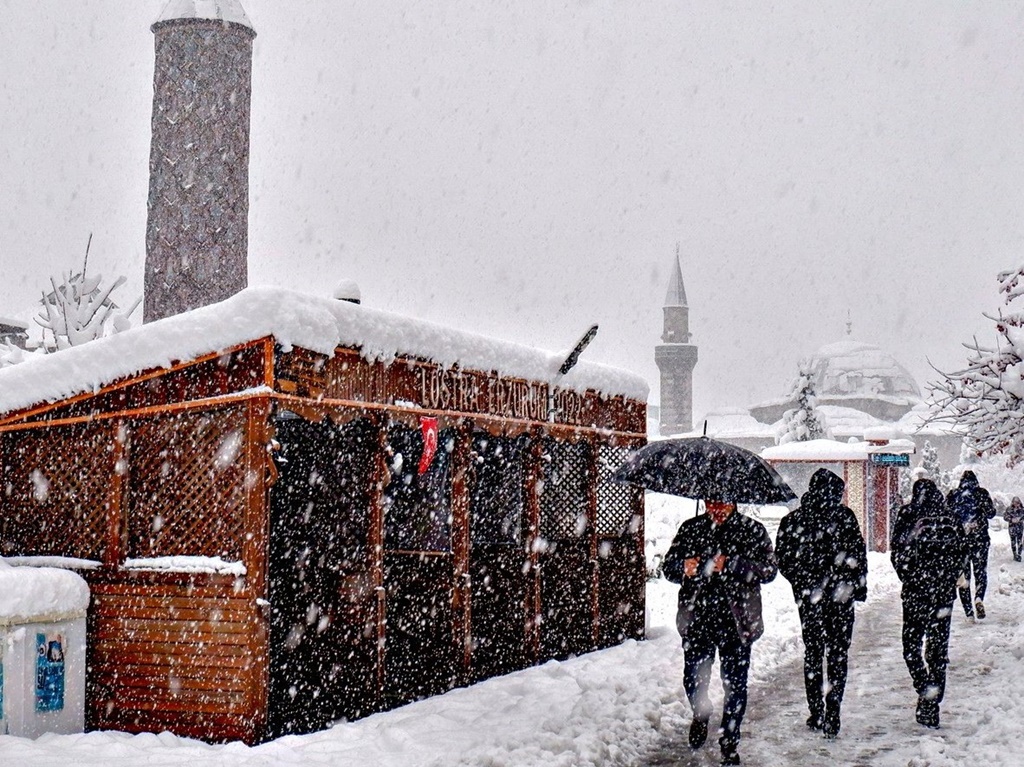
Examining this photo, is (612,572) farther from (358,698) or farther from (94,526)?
(94,526)

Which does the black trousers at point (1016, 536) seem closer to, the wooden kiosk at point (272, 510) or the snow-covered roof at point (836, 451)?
the snow-covered roof at point (836, 451)

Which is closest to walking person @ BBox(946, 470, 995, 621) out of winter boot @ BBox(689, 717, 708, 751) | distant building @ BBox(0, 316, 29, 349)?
winter boot @ BBox(689, 717, 708, 751)

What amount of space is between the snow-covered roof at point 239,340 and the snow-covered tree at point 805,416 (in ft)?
147

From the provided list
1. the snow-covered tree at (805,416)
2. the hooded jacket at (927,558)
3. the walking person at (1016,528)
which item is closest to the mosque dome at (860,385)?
the snow-covered tree at (805,416)

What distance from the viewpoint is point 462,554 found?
9.47 m

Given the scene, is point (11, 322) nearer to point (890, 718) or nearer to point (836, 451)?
point (836, 451)

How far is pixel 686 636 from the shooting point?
6.95 meters

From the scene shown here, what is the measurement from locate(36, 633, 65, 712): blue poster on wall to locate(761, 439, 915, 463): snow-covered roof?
20.7m

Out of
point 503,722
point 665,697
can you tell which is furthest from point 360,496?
point 665,697

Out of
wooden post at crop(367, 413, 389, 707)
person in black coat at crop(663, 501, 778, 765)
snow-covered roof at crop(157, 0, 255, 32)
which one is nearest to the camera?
person in black coat at crop(663, 501, 778, 765)

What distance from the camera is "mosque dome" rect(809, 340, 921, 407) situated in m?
84.3

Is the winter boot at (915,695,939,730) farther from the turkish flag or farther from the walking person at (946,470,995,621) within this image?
the walking person at (946,470,995,621)

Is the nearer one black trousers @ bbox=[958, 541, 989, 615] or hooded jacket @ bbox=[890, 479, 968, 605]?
hooded jacket @ bbox=[890, 479, 968, 605]

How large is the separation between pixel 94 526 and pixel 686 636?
14.6 ft
